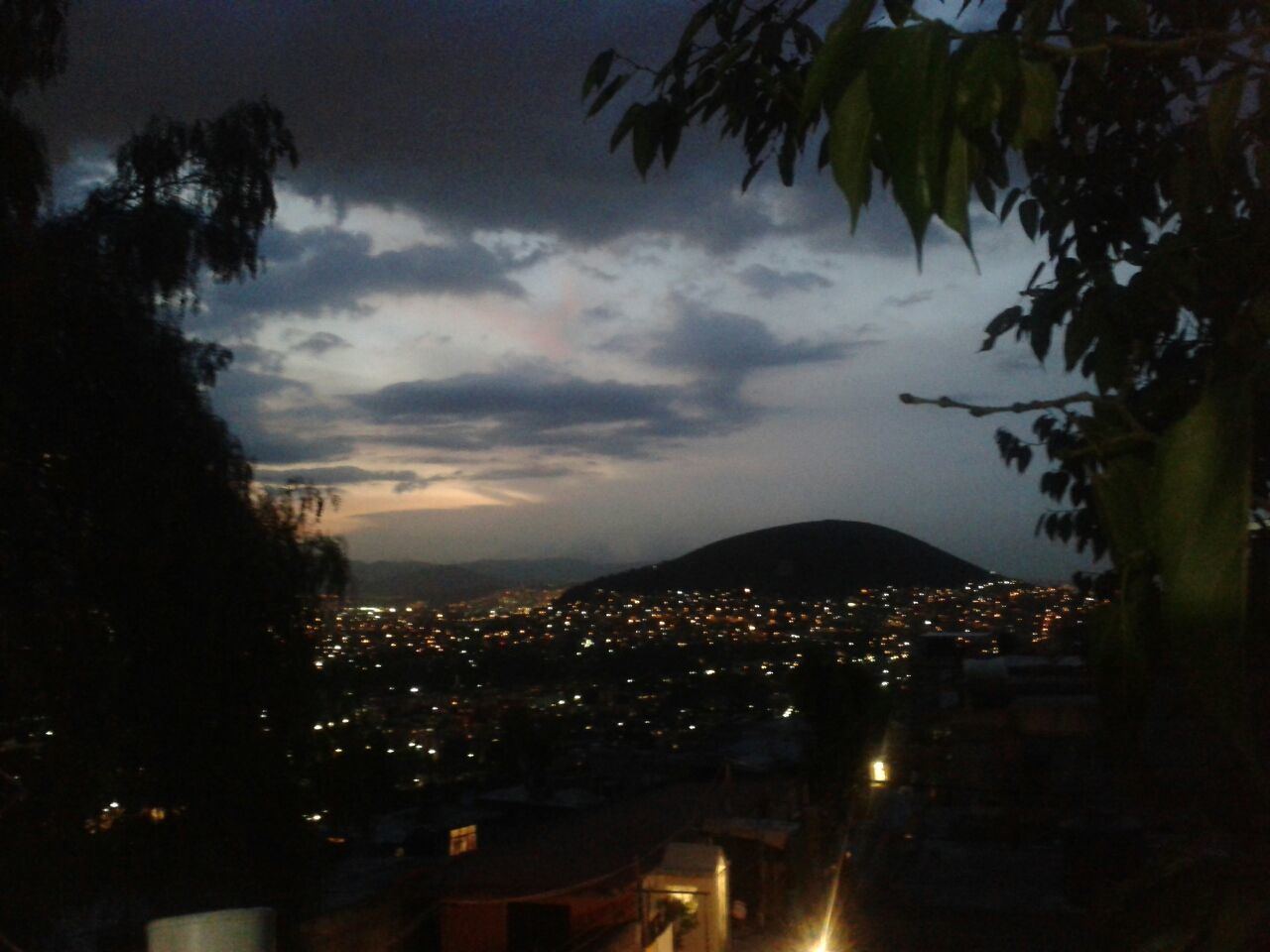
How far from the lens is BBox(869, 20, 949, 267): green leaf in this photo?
3.76 ft

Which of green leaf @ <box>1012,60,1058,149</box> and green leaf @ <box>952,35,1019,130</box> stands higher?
green leaf @ <box>1012,60,1058,149</box>

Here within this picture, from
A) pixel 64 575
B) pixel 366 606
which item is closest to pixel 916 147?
pixel 64 575

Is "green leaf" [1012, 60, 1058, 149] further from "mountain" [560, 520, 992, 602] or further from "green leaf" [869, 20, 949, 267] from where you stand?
"mountain" [560, 520, 992, 602]

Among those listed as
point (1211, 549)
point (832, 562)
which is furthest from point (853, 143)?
point (832, 562)

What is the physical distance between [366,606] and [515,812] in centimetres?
424

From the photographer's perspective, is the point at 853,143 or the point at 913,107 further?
the point at 853,143

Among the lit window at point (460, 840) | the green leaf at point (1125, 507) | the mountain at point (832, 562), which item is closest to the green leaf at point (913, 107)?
the green leaf at point (1125, 507)

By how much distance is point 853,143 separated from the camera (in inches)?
49.7

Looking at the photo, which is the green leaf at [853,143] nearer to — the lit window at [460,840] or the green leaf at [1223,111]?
the green leaf at [1223,111]

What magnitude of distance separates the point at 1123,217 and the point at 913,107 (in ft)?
8.14

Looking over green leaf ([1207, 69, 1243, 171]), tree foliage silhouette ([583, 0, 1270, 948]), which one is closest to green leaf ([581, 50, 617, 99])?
tree foliage silhouette ([583, 0, 1270, 948])

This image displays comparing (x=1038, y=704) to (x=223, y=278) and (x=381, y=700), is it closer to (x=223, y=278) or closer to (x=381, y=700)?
(x=381, y=700)

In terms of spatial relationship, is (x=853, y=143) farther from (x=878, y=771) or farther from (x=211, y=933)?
(x=878, y=771)

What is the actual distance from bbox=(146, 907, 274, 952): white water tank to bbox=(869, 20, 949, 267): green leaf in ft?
4.01
